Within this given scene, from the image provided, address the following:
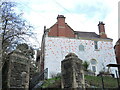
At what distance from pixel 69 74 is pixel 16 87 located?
2.58 m

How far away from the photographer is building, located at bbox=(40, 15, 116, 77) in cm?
2020

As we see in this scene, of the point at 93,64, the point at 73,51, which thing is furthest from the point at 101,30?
the point at 73,51

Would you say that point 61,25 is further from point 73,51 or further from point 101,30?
point 101,30

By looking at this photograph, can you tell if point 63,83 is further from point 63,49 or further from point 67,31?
point 67,31

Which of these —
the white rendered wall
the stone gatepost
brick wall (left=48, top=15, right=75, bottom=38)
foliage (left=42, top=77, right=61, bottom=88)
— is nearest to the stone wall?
the stone gatepost

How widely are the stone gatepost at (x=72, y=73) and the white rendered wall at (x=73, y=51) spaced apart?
38.3 feet

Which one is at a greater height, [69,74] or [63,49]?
[63,49]

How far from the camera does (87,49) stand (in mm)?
21984

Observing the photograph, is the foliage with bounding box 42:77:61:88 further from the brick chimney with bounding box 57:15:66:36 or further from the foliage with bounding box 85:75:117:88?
the brick chimney with bounding box 57:15:66:36

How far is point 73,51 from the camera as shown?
21.2 m

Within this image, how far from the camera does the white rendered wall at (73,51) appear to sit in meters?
19.7

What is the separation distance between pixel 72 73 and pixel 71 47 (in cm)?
1432

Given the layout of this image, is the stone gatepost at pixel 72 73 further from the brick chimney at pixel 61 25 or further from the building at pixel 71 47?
the brick chimney at pixel 61 25

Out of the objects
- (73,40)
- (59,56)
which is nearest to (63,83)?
(59,56)
